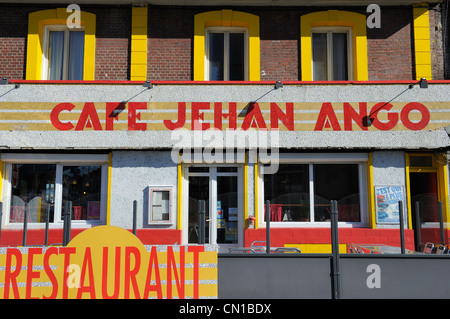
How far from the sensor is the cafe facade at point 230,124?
1041 cm

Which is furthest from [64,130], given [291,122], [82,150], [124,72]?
[291,122]

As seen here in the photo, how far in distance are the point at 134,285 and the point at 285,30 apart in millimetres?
8178

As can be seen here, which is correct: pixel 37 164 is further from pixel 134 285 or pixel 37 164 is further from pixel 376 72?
pixel 376 72

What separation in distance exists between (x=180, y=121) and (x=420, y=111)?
240 inches

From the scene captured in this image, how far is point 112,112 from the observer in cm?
1055

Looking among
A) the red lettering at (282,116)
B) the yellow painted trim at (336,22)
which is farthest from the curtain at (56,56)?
the yellow painted trim at (336,22)

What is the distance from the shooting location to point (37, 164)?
422 inches

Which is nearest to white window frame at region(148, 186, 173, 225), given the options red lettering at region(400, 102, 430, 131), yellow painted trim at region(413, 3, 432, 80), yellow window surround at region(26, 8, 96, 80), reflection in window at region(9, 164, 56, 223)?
reflection in window at region(9, 164, 56, 223)

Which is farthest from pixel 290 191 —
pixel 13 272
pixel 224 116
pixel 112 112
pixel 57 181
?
pixel 13 272

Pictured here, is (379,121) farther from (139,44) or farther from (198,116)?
(139,44)

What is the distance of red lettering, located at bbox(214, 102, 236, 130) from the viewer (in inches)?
415

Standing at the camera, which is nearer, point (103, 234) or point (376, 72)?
point (103, 234)

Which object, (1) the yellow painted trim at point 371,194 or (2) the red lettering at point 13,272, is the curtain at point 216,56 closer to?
(1) the yellow painted trim at point 371,194

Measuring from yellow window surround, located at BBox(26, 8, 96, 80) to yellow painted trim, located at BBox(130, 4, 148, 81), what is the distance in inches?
41.3
